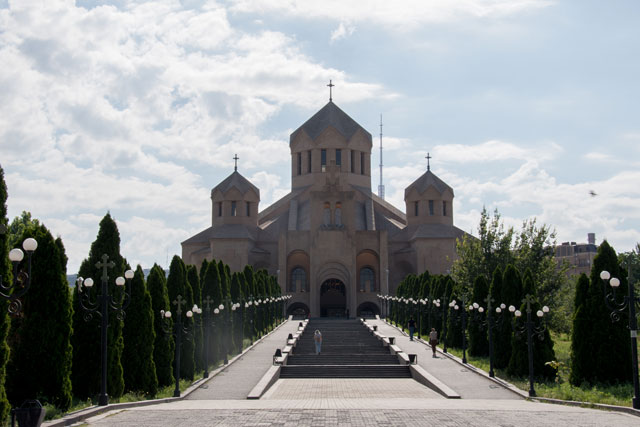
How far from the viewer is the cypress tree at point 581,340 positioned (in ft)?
61.2

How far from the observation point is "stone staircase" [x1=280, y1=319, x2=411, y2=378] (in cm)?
2488

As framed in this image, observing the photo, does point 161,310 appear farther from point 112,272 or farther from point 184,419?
point 184,419

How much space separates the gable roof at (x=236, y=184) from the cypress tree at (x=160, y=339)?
38157 mm

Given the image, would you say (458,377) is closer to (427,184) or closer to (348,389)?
(348,389)

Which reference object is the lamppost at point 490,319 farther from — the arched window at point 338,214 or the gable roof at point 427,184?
the gable roof at point 427,184

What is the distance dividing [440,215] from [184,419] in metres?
46.0

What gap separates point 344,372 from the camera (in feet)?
81.5

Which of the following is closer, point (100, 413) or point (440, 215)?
point (100, 413)

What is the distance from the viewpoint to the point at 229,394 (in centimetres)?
1897

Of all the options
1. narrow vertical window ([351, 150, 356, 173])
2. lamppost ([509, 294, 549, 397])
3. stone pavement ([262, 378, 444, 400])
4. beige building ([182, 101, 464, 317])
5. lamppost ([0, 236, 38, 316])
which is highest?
narrow vertical window ([351, 150, 356, 173])

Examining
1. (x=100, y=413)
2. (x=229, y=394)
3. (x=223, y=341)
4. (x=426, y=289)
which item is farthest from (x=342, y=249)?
(x=100, y=413)

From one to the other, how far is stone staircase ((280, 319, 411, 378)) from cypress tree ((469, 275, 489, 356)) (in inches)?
A: 122

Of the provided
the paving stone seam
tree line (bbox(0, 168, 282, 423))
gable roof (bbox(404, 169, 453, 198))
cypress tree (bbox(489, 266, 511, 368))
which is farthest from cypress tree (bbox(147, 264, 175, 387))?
gable roof (bbox(404, 169, 453, 198))

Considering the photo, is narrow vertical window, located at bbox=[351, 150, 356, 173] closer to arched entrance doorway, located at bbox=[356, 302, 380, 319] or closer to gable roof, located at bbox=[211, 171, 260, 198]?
gable roof, located at bbox=[211, 171, 260, 198]
